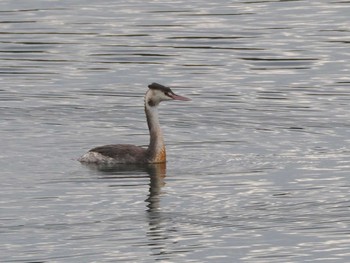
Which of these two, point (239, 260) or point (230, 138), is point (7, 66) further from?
point (239, 260)

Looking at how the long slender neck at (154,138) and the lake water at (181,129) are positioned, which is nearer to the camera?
the lake water at (181,129)

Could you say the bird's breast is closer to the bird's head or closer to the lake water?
the lake water

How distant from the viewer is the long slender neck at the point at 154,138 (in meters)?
26.1

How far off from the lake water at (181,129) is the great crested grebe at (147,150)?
0.25m

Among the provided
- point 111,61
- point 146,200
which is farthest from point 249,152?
point 111,61

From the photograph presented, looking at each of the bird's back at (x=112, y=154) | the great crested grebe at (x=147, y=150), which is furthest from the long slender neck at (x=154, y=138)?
the bird's back at (x=112, y=154)

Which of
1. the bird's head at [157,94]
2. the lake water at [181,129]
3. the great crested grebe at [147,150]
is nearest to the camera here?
the lake water at [181,129]

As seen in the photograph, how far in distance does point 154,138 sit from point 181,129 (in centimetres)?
193

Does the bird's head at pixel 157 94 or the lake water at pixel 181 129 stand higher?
the bird's head at pixel 157 94

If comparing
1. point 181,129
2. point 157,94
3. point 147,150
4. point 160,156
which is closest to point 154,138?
point 147,150

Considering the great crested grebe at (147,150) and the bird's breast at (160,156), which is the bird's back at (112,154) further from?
the bird's breast at (160,156)

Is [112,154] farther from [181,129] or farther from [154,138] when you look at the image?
[181,129]

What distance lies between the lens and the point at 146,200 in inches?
901

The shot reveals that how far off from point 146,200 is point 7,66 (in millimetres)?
11822
